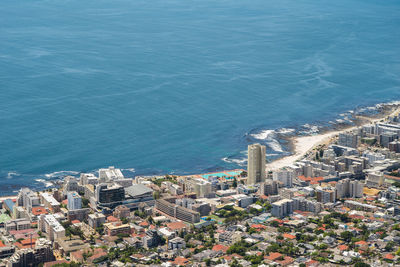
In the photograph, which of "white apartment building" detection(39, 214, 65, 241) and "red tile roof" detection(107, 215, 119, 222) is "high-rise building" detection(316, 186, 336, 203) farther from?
"white apartment building" detection(39, 214, 65, 241)

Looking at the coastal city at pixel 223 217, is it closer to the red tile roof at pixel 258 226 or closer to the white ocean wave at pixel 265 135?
the red tile roof at pixel 258 226

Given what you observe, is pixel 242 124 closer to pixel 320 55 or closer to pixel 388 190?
pixel 388 190

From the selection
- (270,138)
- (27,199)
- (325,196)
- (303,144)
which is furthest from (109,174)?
→ (303,144)

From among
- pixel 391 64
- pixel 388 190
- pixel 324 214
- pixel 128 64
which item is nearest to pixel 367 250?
pixel 324 214

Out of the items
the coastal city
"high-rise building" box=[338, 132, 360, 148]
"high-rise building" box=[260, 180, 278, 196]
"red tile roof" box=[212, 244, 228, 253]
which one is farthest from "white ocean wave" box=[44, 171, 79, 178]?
"high-rise building" box=[338, 132, 360, 148]

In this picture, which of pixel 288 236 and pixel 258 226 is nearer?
pixel 288 236

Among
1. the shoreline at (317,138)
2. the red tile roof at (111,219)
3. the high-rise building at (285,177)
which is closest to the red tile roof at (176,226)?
the red tile roof at (111,219)

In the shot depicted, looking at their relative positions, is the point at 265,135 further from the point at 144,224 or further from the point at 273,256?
the point at 273,256
